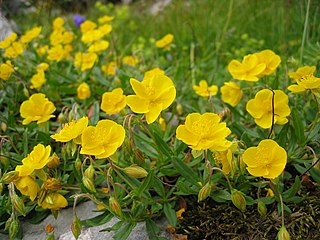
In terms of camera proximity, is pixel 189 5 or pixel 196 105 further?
pixel 189 5

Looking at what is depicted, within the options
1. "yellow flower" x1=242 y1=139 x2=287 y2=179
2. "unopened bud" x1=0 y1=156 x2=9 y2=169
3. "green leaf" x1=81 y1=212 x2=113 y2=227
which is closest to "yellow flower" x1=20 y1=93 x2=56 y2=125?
"unopened bud" x1=0 y1=156 x2=9 y2=169

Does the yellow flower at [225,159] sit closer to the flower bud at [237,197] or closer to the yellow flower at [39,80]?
the flower bud at [237,197]

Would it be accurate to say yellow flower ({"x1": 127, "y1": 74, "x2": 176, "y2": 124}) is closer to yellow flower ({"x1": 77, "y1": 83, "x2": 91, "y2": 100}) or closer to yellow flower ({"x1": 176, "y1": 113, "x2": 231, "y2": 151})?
yellow flower ({"x1": 176, "y1": 113, "x2": 231, "y2": 151})

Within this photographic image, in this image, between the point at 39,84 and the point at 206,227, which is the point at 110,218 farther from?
the point at 39,84

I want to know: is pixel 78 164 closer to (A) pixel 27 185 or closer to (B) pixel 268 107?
(A) pixel 27 185

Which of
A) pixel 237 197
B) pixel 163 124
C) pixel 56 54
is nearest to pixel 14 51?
pixel 56 54

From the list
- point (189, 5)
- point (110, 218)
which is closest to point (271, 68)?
point (110, 218)

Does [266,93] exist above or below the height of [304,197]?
above
